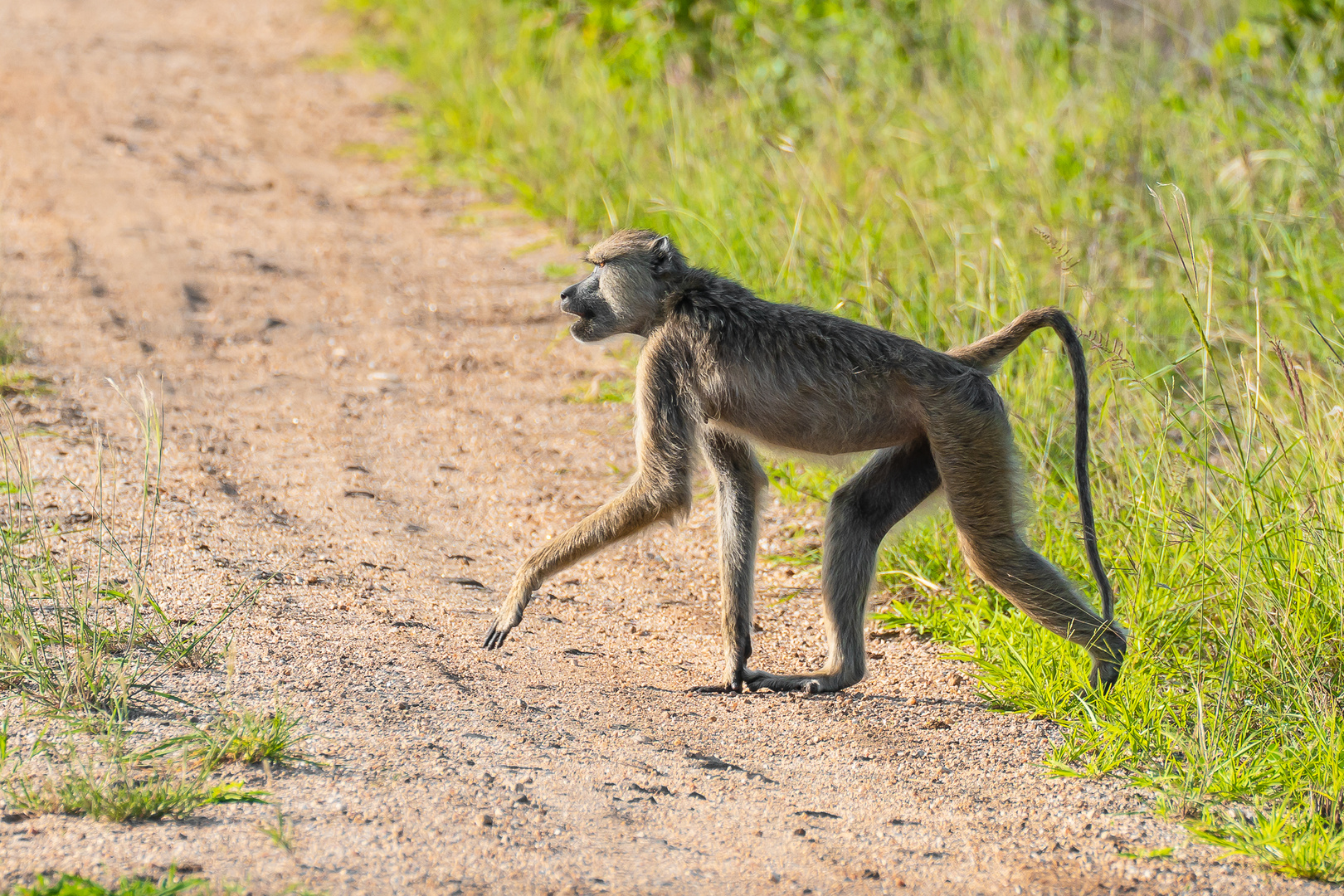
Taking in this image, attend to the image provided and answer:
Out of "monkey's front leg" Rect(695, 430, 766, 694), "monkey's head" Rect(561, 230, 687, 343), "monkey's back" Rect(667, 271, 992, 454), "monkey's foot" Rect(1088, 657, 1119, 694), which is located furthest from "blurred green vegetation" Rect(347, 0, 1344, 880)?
"monkey's head" Rect(561, 230, 687, 343)

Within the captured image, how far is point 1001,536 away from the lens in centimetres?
374

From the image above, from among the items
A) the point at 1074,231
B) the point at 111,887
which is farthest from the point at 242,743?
the point at 1074,231

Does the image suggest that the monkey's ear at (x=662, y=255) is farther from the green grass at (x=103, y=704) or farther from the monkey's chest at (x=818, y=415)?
the green grass at (x=103, y=704)

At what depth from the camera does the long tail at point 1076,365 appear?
3613 millimetres

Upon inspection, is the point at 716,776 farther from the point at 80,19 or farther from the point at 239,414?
the point at 80,19

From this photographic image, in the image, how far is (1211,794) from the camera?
3.28 metres

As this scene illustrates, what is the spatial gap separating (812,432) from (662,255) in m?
0.76

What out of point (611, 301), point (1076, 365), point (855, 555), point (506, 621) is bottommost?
point (506, 621)

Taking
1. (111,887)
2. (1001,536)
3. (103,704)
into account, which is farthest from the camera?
(1001,536)

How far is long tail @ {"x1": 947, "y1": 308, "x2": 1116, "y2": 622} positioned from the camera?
3.61m

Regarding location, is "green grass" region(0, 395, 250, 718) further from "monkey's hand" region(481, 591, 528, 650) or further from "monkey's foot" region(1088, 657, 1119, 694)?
"monkey's foot" region(1088, 657, 1119, 694)

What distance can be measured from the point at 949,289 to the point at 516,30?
517 centimetres

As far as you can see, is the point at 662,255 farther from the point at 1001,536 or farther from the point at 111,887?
the point at 111,887

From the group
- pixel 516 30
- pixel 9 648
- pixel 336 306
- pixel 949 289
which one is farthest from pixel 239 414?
pixel 516 30
